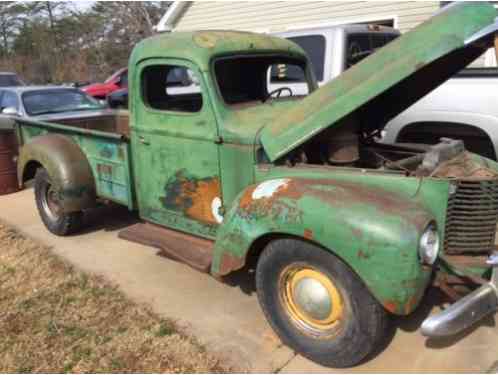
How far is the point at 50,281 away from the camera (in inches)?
156

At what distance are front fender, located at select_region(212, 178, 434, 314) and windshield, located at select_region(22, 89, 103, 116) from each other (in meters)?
5.88

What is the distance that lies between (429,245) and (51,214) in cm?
401

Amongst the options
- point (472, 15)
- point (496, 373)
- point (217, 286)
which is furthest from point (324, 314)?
point (472, 15)

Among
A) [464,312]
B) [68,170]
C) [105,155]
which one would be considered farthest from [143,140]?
[464,312]

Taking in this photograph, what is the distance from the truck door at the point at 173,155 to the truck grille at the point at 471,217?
1529 millimetres

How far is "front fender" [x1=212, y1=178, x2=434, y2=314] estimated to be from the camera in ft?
7.56

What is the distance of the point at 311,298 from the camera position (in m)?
2.72

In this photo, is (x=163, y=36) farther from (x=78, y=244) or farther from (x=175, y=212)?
(x=78, y=244)

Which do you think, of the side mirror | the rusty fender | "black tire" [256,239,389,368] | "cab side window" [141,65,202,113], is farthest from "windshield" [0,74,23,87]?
"black tire" [256,239,389,368]

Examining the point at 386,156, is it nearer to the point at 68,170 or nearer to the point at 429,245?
the point at 429,245

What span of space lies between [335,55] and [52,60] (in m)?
22.7

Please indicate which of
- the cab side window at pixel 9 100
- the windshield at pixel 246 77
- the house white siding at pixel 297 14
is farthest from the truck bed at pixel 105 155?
the house white siding at pixel 297 14

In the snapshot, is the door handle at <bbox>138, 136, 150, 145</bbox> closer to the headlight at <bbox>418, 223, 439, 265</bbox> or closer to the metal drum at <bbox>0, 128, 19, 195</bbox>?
the headlight at <bbox>418, 223, 439, 265</bbox>

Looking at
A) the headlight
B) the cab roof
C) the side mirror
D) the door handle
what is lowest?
the headlight
